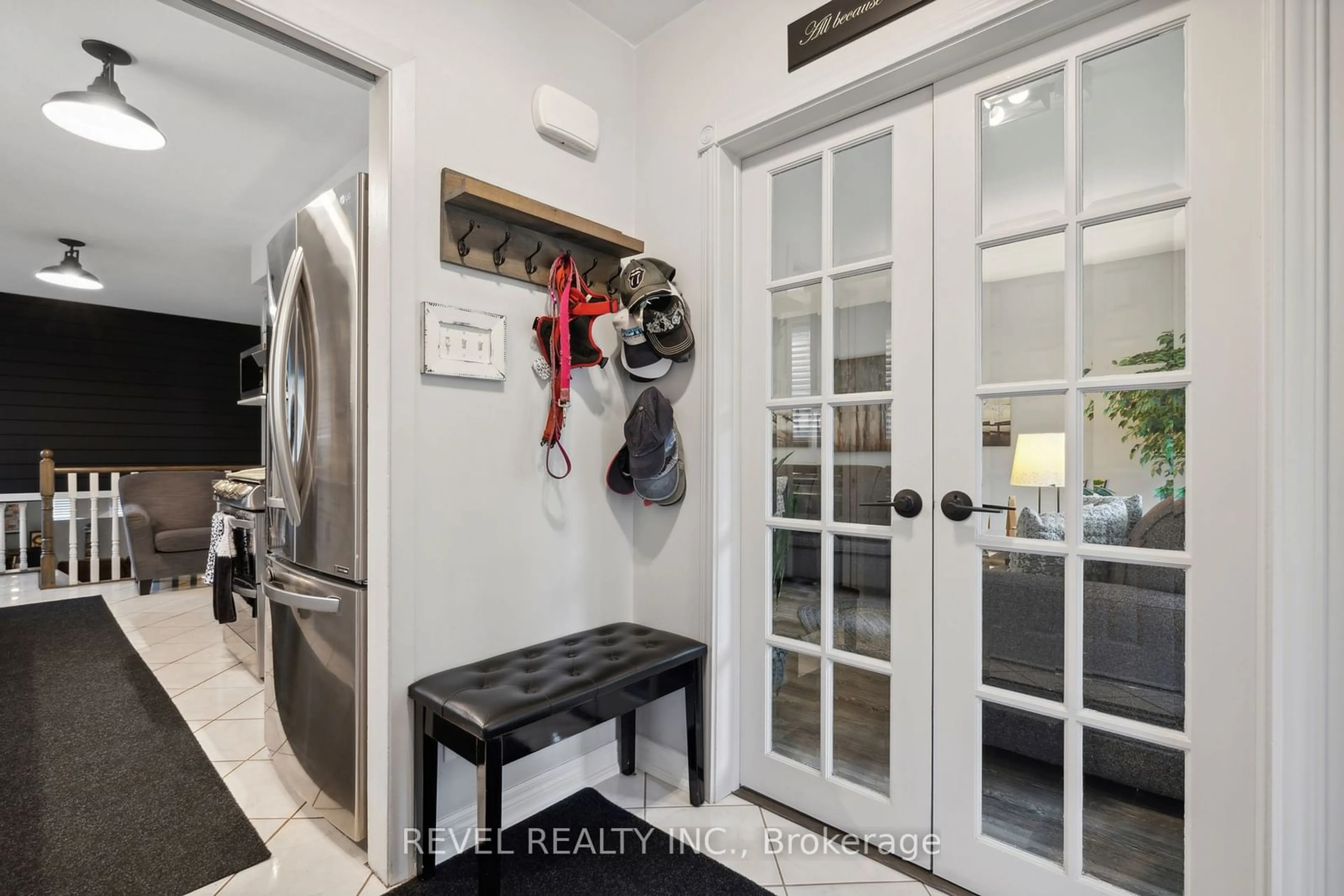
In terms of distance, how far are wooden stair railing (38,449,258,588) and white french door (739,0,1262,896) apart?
18.9 feet

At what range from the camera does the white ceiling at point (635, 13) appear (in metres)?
2.02

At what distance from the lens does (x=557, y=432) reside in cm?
190

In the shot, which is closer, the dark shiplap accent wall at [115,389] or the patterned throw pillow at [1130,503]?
the patterned throw pillow at [1130,503]

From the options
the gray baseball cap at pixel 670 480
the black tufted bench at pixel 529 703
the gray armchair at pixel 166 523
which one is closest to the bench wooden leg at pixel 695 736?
the black tufted bench at pixel 529 703

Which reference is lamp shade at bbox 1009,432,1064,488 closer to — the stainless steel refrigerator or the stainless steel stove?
the stainless steel refrigerator

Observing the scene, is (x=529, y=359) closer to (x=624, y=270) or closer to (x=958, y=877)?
(x=624, y=270)

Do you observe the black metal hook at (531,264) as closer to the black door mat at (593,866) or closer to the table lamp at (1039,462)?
the table lamp at (1039,462)

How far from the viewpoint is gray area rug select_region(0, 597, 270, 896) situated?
5.24 feet

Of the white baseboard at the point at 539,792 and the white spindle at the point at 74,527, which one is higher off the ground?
the white spindle at the point at 74,527

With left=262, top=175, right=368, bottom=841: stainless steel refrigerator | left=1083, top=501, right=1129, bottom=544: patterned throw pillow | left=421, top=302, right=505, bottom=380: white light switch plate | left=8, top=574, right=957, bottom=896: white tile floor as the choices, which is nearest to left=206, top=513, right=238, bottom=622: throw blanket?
left=8, top=574, right=957, bottom=896: white tile floor

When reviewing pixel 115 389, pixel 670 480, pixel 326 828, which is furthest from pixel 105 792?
pixel 115 389

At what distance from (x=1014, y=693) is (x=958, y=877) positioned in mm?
511

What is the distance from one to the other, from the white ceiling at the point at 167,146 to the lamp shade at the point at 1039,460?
→ 208cm

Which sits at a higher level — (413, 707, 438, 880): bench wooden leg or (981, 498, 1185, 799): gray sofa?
(981, 498, 1185, 799): gray sofa
